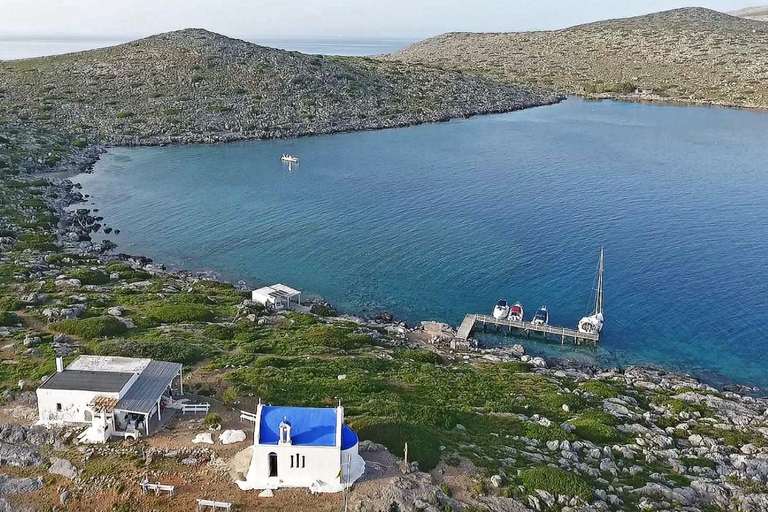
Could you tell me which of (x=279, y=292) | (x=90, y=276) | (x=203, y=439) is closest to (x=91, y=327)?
(x=90, y=276)

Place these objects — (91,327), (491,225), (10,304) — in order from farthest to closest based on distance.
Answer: (491,225) → (10,304) → (91,327)

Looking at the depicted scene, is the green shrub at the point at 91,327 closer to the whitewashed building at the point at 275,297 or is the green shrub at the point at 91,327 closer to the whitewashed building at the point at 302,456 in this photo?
the whitewashed building at the point at 275,297

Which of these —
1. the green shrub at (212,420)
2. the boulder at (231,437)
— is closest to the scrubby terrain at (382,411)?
the green shrub at (212,420)

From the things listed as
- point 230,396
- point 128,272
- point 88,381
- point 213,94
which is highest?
point 213,94

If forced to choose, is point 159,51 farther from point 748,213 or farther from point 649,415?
point 649,415

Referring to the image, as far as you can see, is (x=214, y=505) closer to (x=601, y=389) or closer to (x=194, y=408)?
(x=194, y=408)

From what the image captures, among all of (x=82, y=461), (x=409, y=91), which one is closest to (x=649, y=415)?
(x=82, y=461)
